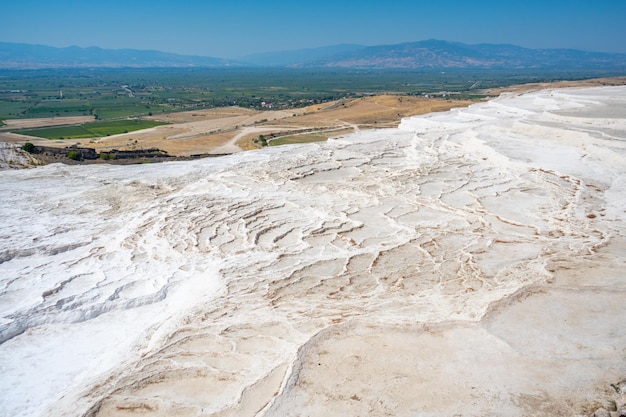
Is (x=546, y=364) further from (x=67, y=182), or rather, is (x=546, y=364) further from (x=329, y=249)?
(x=67, y=182)

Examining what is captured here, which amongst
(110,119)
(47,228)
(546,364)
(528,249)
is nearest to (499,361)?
(546,364)

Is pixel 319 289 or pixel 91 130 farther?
pixel 91 130

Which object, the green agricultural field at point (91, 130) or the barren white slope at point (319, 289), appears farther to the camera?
the green agricultural field at point (91, 130)

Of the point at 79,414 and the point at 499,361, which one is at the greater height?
the point at 499,361

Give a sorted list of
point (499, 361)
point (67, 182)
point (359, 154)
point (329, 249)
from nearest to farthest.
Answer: point (499, 361) → point (329, 249) → point (67, 182) → point (359, 154)

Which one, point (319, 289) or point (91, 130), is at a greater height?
point (319, 289)

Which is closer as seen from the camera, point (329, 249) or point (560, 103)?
point (329, 249)
